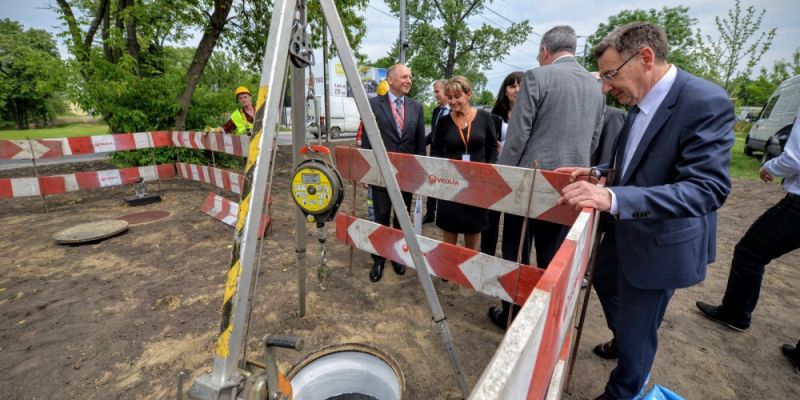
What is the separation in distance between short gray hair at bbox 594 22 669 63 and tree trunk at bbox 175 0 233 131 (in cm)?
875

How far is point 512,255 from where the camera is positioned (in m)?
2.86

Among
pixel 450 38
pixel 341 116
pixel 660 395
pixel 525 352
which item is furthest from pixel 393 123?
pixel 450 38

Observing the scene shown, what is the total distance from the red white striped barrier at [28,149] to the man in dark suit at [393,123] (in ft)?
17.8

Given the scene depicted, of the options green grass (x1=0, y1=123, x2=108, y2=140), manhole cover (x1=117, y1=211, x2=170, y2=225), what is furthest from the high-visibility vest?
green grass (x1=0, y1=123, x2=108, y2=140)

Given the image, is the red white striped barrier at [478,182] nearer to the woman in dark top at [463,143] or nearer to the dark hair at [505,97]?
the woman in dark top at [463,143]

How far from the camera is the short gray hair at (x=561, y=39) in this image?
261cm

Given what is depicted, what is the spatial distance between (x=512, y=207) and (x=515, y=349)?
1.72 metres

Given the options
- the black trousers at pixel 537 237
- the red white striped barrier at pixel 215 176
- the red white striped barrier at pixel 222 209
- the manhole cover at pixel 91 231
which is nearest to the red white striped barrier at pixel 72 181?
the red white striped barrier at pixel 215 176

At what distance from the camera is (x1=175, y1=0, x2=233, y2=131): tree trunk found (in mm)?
7844

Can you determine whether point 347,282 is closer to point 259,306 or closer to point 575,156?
point 259,306

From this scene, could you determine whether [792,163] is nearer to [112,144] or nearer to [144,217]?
[144,217]

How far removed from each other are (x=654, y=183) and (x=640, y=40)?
0.67 meters

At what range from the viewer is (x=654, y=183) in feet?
5.21

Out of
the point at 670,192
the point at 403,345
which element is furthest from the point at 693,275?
the point at 403,345
